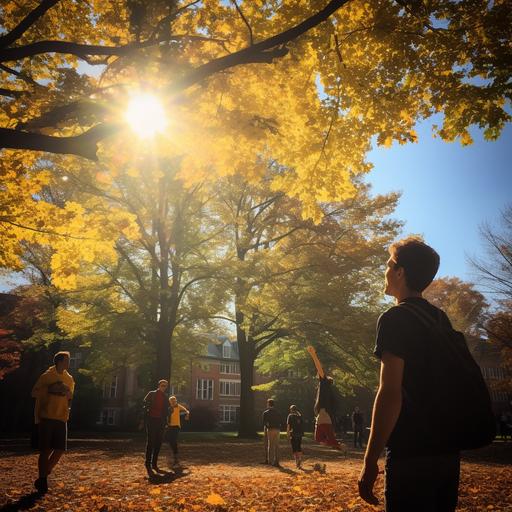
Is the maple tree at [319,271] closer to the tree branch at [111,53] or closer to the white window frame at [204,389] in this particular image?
the tree branch at [111,53]

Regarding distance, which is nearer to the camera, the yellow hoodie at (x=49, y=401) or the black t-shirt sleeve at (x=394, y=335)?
the black t-shirt sleeve at (x=394, y=335)

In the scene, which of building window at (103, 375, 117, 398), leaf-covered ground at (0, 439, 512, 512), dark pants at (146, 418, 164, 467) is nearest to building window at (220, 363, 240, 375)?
building window at (103, 375, 117, 398)

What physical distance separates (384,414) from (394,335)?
37cm

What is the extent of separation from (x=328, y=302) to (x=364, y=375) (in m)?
5.11

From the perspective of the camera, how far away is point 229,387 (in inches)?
2179

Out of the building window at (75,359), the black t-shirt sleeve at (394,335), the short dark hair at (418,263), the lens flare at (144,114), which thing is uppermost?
the lens flare at (144,114)

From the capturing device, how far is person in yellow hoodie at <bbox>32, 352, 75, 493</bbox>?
5973mm

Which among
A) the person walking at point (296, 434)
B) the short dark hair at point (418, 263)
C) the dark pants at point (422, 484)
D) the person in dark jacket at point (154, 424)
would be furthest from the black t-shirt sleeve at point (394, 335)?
the person walking at point (296, 434)

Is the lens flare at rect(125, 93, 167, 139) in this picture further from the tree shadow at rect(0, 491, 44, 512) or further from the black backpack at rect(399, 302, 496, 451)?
the tree shadow at rect(0, 491, 44, 512)

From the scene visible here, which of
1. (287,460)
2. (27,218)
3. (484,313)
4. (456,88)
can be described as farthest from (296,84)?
(484,313)

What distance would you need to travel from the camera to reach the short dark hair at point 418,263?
2186 mm

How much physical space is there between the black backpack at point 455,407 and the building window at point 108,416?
148 ft

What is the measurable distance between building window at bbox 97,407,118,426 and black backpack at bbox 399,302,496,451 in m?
45.1

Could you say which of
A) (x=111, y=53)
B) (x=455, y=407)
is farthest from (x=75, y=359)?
(x=455, y=407)
